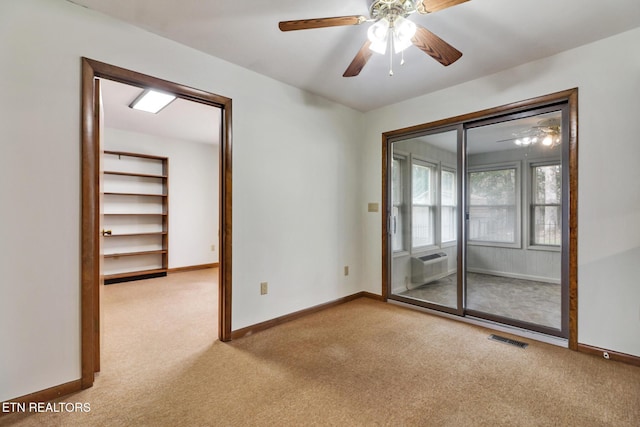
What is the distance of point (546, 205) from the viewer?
281 centimetres

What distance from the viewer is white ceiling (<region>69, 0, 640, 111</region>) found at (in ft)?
6.39

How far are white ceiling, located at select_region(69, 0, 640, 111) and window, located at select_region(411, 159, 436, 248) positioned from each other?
1069mm

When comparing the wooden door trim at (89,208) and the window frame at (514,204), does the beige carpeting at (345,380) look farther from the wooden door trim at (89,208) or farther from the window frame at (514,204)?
the window frame at (514,204)

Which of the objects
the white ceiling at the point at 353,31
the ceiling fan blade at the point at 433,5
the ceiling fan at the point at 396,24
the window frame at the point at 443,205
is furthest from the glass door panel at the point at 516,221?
the ceiling fan blade at the point at 433,5

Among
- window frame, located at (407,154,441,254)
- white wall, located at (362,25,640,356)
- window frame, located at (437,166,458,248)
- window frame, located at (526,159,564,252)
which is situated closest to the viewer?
white wall, located at (362,25,640,356)

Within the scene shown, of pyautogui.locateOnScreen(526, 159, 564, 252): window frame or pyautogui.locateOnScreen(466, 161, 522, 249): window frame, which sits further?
pyautogui.locateOnScreen(466, 161, 522, 249): window frame

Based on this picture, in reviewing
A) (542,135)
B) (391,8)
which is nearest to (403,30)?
(391,8)

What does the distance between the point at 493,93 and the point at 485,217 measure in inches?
48.9

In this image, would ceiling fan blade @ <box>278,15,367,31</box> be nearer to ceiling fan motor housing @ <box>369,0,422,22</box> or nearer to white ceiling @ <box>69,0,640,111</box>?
ceiling fan motor housing @ <box>369,0,422,22</box>

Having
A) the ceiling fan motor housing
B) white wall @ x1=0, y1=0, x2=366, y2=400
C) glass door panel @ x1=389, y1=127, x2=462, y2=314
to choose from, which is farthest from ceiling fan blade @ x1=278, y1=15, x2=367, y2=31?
glass door panel @ x1=389, y1=127, x2=462, y2=314

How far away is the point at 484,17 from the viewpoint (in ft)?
6.72

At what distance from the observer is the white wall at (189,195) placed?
559 cm

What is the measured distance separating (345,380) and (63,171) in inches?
90.3

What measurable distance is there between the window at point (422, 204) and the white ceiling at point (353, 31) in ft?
3.51
